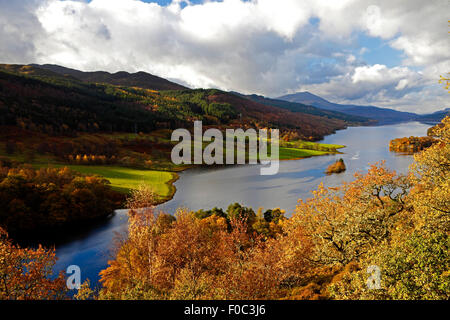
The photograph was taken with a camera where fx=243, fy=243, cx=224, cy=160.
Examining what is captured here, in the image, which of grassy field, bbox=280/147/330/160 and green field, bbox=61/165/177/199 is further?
grassy field, bbox=280/147/330/160

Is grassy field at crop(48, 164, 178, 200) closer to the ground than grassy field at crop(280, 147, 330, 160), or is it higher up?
closer to the ground

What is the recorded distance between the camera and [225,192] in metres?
79.6

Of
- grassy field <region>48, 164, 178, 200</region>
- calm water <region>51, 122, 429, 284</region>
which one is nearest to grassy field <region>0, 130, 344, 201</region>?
grassy field <region>48, 164, 178, 200</region>

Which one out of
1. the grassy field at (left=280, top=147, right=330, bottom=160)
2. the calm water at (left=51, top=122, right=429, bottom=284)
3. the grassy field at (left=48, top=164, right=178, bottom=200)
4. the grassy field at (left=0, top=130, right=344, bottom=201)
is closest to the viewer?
the calm water at (left=51, top=122, right=429, bottom=284)

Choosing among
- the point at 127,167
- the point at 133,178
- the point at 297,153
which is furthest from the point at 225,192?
the point at 297,153

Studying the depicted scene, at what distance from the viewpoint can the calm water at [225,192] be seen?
145 feet

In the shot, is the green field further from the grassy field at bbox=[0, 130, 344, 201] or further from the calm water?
the calm water

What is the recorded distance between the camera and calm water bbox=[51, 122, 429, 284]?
4428cm

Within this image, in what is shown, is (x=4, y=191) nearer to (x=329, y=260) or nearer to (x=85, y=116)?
(x=329, y=260)

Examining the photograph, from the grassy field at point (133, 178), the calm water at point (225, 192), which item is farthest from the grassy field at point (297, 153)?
the grassy field at point (133, 178)

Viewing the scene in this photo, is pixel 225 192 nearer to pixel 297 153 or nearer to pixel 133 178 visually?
pixel 133 178

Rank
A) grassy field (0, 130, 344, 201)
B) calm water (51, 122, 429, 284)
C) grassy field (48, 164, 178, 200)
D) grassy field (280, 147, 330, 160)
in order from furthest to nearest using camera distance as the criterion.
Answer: grassy field (280, 147, 330, 160) < grassy field (0, 130, 344, 201) < grassy field (48, 164, 178, 200) < calm water (51, 122, 429, 284)

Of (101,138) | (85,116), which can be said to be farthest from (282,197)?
(85,116)
